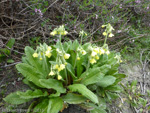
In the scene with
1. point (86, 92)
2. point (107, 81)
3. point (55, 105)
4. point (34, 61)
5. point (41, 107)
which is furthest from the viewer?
point (34, 61)

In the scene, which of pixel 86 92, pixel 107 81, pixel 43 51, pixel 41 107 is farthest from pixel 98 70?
pixel 41 107

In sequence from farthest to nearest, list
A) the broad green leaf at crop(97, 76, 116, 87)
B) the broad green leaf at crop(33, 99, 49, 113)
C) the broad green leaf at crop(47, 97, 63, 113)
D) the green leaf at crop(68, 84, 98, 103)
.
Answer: the broad green leaf at crop(97, 76, 116, 87) < the broad green leaf at crop(33, 99, 49, 113) < the broad green leaf at crop(47, 97, 63, 113) < the green leaf at crop(68, 84, 98, 103)

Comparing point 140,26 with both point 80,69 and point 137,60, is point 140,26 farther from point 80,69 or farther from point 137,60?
point 80,69

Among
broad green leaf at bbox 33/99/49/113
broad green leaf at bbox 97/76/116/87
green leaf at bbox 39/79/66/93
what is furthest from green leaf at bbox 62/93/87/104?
broad green leaf at bbox 97/76/116/87

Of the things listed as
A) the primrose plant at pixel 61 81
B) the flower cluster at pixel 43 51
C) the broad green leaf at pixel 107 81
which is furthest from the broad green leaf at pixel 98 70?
the flower cluster at pixel 43 51

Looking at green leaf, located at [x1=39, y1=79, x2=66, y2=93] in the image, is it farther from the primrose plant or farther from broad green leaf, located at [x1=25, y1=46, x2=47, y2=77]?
broad green leaf, located at [x1=25, y1=46, x2=47, y2=77]

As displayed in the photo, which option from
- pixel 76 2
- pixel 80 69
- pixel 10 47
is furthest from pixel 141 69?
pixel 10 47

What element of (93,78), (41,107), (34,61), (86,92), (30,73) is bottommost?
(41,107)

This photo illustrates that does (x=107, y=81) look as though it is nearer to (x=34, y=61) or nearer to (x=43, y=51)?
(x=43, y=51)
